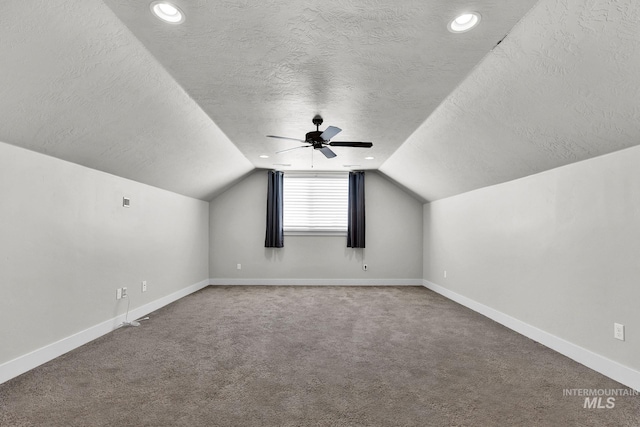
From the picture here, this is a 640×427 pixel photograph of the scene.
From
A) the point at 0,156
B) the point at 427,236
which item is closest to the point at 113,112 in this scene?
the point at 0,156

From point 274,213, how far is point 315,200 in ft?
2.98

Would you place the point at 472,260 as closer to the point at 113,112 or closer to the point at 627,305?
the point at 627,305

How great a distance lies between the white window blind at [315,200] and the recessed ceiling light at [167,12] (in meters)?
5.02

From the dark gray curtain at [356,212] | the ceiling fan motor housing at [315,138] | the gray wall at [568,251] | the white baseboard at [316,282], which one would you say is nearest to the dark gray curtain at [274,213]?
the white baseboard at [316,282]

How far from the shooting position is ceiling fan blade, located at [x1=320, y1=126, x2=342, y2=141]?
3209 mm

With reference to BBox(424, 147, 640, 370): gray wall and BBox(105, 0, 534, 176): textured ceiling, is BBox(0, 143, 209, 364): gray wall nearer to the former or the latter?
BBox(105, 0, 534, 176): textured ceiling

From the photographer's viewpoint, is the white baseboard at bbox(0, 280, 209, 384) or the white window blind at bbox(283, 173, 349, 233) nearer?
the white baseboard at bbox(0, 280, 209, 384)

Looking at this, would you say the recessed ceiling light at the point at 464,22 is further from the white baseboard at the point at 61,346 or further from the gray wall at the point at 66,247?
the white baseboard at the point at 61,346

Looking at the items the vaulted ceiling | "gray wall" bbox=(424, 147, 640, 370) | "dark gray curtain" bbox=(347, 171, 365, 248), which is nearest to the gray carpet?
"gray wall" bbox=(424, 147, 640, 370)

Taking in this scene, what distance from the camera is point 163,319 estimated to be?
4277mm

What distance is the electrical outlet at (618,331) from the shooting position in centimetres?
Answer: 255

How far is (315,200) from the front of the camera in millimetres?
6969

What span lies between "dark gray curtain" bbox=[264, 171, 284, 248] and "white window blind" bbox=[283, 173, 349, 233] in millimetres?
243

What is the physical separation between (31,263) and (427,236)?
19.6 ft
